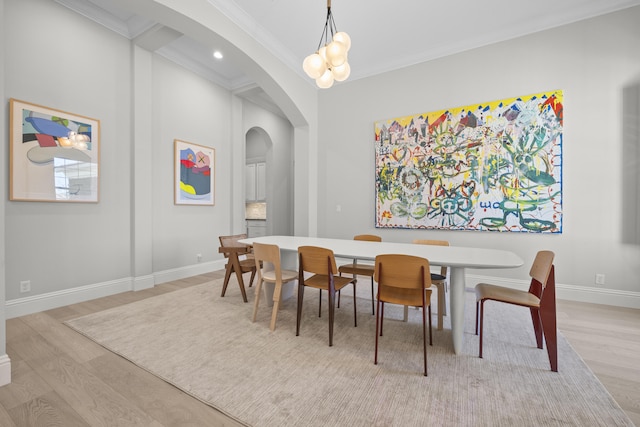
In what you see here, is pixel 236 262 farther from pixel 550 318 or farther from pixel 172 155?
pixel 550 318

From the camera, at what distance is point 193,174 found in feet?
14.3

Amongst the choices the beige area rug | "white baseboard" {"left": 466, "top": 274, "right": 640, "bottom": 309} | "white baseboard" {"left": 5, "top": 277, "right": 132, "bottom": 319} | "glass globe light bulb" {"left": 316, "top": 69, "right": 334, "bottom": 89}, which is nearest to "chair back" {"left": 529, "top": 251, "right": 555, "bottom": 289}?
the beige area rug

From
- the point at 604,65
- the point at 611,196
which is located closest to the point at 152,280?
the point at 611,196

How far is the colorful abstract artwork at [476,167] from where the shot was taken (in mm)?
3242

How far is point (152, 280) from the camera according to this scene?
376 centimetres

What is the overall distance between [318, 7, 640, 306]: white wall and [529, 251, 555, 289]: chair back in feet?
5.21

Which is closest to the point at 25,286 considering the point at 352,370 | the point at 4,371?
the point at 4,371

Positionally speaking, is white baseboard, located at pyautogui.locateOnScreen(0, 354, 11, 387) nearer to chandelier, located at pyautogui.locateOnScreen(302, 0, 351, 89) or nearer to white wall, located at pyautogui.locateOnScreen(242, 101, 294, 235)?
chandelier, located at pyautogui.locateOnScreen(302, 0, 351, 89)

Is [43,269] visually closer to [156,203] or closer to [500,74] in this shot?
[156,203]

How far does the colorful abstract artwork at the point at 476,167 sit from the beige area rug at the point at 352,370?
1308 mm

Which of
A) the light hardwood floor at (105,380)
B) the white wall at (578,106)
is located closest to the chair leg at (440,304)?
the light hardwood floor at (105,380)

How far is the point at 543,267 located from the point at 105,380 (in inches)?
122

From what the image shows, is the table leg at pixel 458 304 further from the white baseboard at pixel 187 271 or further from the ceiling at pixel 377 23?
the white baseboard at pixel 187 271

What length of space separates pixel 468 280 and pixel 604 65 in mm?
2950
